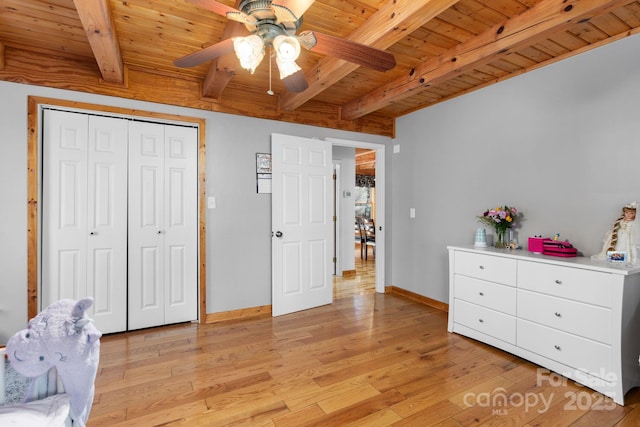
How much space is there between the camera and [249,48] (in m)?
1.56

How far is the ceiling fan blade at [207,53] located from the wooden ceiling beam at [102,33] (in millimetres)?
547

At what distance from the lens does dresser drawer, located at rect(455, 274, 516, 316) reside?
2604 mm

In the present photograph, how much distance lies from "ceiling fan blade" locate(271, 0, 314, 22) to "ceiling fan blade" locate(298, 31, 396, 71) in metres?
0.09

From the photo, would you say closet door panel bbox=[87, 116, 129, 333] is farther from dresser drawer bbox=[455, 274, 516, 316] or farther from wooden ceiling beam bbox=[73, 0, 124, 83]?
dresser drawer bbox=[455, 274, 516, 316]

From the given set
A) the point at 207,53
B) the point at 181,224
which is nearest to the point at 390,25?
the point at 207,53

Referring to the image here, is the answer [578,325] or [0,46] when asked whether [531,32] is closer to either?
[578,325]

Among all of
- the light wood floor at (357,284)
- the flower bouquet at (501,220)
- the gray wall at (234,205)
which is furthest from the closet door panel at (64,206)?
the flower bouquet at (501,220)

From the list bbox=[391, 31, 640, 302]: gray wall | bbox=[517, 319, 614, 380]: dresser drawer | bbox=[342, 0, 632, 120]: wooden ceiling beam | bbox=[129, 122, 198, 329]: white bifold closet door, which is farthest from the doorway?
bbox=[517, 319, 614, 380]: dresser drawer

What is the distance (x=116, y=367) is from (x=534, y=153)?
3870 mm

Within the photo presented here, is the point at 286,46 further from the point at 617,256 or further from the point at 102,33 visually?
the point at 617,256

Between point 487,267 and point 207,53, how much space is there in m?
2.65

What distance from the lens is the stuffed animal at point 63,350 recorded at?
116 centimetres

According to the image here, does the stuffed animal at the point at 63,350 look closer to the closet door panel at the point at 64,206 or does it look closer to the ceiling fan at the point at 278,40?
the ceiling fan at the point at 278,40

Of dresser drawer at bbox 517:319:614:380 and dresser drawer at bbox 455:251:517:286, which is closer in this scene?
dresser drawer at bbox 517:319:614:380
